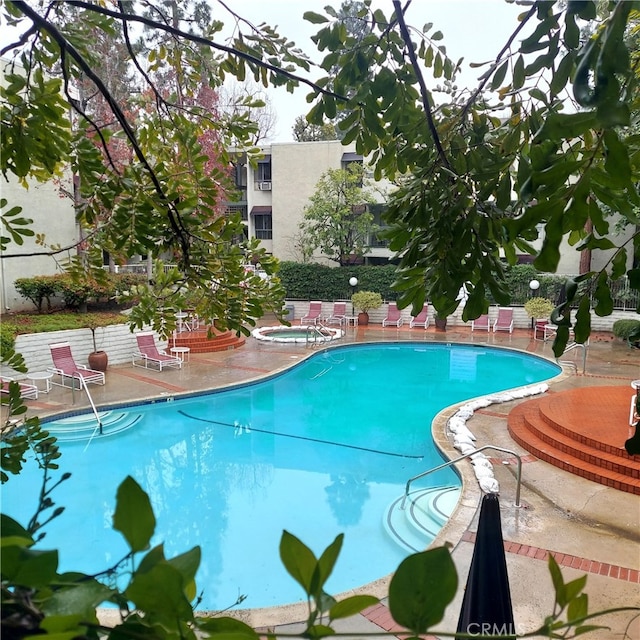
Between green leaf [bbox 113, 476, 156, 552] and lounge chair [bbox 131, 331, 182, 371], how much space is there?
14223 mm

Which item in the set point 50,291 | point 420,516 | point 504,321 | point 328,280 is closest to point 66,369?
point 50,291

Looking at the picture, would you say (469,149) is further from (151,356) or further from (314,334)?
(314,334)

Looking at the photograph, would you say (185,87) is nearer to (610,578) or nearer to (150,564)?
(150,564)

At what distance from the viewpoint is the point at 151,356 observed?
14.4 metres

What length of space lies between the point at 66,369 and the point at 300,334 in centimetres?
974

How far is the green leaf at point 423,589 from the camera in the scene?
0.52 m

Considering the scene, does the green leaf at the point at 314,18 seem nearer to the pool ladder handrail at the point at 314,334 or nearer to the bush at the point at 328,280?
the pool ladder handrail at the point at 314,334

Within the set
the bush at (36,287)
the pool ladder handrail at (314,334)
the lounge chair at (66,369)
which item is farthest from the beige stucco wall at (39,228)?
the pool ladder handrail at (314,334)

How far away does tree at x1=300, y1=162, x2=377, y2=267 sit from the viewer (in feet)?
76.1

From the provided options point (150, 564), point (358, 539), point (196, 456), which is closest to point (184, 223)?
point (150, 564)

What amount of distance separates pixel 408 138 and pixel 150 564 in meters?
1.84

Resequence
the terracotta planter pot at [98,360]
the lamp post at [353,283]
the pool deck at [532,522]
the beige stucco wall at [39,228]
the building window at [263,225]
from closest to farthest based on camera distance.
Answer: the pool deck at [532,522] → the terracotta planter pot at [98,360] → the beige stucco wall at [39,228] → the lamp post at [353,283] → the building window at [263,225]

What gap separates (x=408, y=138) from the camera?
201 centimetres

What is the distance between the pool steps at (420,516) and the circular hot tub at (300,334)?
1033 centimetres
